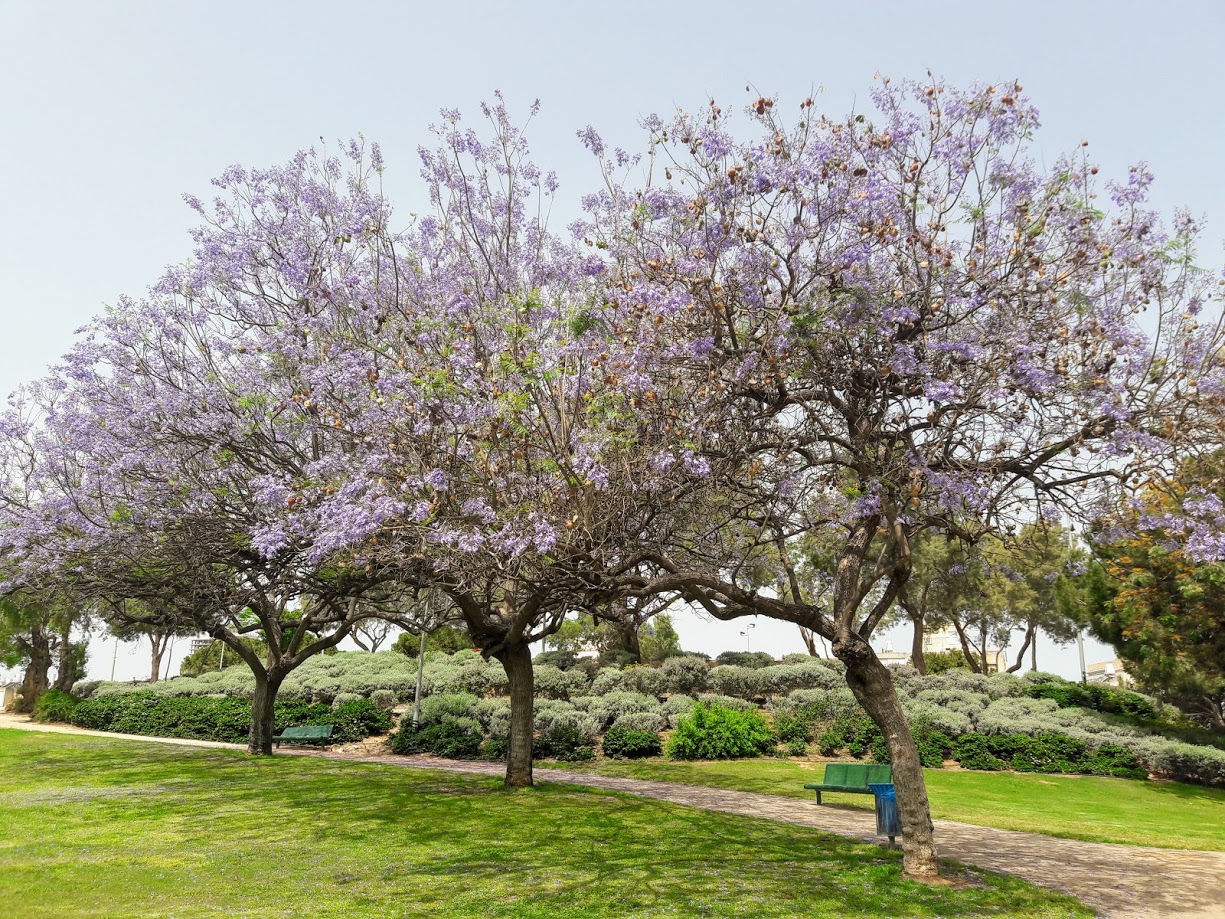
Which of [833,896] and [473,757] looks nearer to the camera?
[833,896]

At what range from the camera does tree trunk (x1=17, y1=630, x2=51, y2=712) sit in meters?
33.8

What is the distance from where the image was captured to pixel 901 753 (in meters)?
10.2

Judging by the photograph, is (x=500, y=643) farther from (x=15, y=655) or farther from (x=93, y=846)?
(x=15, y=655)

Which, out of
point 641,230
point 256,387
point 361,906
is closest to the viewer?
point 361,906

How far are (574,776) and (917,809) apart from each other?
9860 mm

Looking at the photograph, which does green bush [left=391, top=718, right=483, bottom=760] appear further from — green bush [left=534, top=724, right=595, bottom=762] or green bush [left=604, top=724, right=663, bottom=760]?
green bush [left=604, top=724, right=663, bottom=760]

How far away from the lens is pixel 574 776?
1838 centimetres

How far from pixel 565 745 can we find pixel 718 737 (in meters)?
3.82

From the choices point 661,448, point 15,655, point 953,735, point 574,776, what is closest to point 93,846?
point 661,448

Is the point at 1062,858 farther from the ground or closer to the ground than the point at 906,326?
closer to the ground

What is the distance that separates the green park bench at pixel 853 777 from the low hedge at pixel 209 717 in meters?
14.9

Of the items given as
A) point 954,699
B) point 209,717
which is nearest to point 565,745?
point 954,699

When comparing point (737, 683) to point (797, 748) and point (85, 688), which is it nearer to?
point (797, 748)

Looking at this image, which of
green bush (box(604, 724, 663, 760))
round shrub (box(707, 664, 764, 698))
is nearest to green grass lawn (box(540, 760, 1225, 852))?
green bush (box(604, 724, 663, 760))
